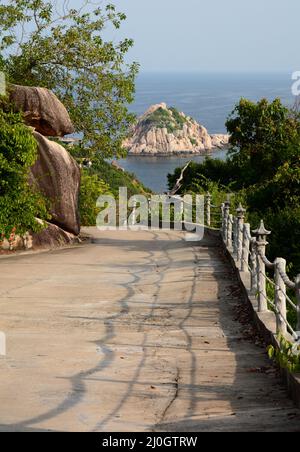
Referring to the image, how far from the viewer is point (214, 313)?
43.5ft

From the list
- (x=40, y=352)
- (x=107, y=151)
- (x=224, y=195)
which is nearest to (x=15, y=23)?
(x=107, y=151)

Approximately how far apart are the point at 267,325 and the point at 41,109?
15.6 metres

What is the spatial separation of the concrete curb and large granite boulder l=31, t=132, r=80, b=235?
826cm

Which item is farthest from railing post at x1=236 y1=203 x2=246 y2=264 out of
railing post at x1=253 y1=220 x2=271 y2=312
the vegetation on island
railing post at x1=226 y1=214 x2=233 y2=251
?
the vegetation on island

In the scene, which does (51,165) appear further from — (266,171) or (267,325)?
(267,325)

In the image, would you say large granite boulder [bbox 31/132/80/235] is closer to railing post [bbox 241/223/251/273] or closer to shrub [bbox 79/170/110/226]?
shrub [bbox 79/170/110/226]

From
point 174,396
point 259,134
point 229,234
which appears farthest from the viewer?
point 259,134

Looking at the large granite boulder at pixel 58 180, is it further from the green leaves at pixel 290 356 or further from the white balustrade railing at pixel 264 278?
the green leaves at pixel 290 356

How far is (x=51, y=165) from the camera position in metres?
25.1

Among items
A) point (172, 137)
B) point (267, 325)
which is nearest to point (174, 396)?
point (267, 325)

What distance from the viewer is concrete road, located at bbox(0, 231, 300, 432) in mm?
7281

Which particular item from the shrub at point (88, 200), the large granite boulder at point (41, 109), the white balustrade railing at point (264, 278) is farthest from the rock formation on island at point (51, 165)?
the shrub at point (88, 200)

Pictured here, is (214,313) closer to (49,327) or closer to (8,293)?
(49,327)
